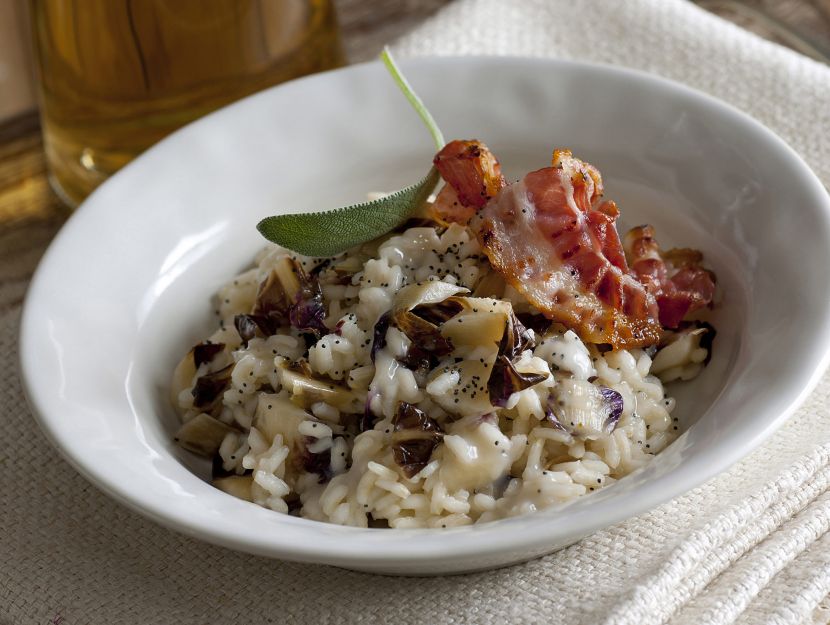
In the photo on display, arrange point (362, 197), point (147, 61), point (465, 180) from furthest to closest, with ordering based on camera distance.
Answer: point (147, 61)
point (362, 197)
point (465, 180)

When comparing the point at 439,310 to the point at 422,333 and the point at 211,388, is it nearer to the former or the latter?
the point at 422,333

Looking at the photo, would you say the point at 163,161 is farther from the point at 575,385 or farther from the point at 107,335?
the point at 575,385

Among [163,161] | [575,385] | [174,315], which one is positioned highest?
[575,385]

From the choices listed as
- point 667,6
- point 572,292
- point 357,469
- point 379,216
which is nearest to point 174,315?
point 379,216

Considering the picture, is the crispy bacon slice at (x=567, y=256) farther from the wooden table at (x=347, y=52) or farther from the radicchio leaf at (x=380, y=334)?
the wooden table at (x=347, y=52)

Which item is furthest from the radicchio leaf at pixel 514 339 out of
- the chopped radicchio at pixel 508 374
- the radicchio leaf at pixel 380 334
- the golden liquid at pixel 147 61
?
the golden liquid at pixel 147 61

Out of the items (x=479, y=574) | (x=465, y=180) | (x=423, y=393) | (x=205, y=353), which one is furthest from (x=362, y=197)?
(x=479, y=574)

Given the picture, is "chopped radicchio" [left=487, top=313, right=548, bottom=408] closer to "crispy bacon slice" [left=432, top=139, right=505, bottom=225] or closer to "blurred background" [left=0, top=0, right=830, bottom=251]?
"crispy bacon slice" [left=432, top=139, right=505, bottom=225]
